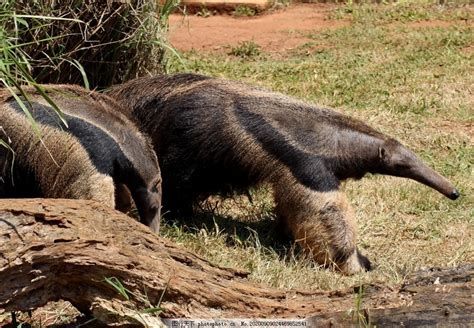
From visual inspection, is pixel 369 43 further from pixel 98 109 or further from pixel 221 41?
pixel 98 109

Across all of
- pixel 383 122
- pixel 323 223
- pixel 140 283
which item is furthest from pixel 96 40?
pixel 140 283

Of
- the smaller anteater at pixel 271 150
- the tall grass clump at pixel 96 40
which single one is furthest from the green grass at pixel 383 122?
the tall grass clump at pixel 96 40

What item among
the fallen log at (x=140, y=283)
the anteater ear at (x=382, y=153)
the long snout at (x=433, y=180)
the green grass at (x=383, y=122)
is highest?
the fallen log at (x=140, y=283)

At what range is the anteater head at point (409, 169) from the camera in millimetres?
7617

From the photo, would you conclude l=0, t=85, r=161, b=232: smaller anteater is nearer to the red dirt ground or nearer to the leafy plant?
the red dirt ground

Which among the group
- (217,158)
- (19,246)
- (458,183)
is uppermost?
(19,246)

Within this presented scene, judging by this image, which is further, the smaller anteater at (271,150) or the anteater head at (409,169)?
the anteater head at (409,169)

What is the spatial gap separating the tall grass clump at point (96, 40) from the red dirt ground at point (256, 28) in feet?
14.0

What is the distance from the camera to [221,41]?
1377cm

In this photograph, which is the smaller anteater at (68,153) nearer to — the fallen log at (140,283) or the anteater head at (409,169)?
the fallen log at (140,283)

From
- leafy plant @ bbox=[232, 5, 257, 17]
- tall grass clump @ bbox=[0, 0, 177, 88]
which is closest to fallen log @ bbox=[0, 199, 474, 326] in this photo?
tall grass clump @ bbox=[0, 0, 177, 88]

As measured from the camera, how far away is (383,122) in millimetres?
10367

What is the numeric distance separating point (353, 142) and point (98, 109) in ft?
7.05

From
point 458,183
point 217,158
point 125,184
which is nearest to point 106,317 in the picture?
point 125,184
